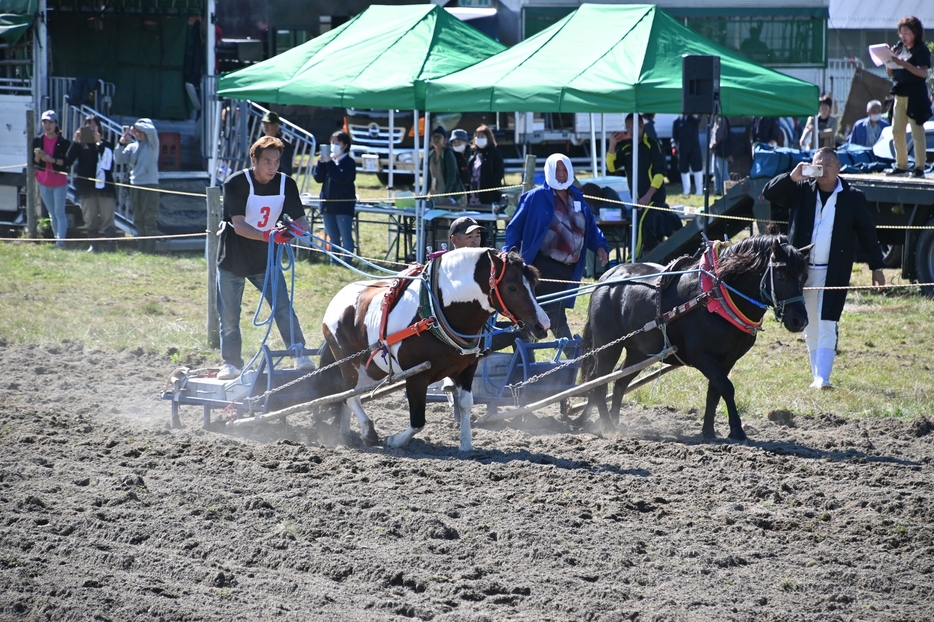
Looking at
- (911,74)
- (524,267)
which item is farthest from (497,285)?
(911,74)

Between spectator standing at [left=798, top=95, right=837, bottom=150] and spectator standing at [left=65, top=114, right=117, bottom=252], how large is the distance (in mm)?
11613

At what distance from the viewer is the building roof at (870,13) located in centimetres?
A: 2606

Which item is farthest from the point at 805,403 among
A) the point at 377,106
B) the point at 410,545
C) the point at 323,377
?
the point at 377,106

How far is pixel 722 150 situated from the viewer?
20438 millimetres

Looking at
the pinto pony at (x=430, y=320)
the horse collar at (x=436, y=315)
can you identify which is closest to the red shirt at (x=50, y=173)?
the pinto pony at (x=430, y=320)

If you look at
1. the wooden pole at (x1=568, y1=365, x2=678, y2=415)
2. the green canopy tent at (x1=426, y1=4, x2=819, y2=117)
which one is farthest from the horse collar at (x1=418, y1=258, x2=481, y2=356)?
the green canopy tent at (x1=426, y1=4, x2=819, y2=117)

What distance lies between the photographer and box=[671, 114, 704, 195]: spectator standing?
21656mm

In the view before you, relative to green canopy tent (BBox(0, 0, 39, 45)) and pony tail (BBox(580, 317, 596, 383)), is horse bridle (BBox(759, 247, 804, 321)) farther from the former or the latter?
green canopy tent (BBox(0, 0, 39, 45))

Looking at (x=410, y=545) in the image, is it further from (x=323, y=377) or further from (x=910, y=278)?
(x=910, y=278)

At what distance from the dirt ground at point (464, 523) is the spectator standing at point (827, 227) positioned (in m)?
1.09

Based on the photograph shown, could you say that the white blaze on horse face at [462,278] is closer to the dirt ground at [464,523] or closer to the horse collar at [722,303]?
the dirt ground at [464,523]

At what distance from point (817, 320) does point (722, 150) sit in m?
12.2

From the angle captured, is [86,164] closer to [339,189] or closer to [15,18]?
[15,18]

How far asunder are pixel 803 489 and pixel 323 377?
321cm
